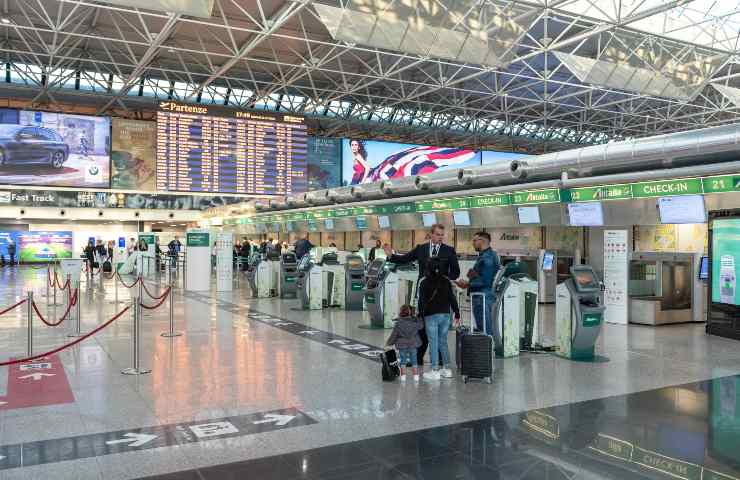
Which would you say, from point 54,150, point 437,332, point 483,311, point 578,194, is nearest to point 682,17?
point 578,194

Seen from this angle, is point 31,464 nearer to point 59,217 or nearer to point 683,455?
point 683,455

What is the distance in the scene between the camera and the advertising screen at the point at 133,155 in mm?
27797

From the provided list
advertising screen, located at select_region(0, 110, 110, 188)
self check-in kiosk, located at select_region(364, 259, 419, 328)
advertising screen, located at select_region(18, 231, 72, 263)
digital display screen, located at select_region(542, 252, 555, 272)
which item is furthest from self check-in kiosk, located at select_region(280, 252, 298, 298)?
advertising screen, located at select_region(18, 231, 72, 263)

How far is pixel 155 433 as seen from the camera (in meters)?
4.50

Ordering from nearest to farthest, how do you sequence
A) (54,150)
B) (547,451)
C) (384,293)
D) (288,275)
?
(547,451), (384,293), (288,275), (54,150)

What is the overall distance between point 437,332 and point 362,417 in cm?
178

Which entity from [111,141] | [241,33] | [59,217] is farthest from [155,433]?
[59,217]

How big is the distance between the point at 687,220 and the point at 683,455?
21.7ft

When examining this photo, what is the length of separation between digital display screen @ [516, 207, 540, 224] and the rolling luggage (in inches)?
265

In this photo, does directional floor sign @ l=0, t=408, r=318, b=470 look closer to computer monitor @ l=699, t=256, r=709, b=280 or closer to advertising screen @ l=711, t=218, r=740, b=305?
advertising screen @ l=711, t=218, r=740, b=305

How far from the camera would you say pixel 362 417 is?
4.93 meters

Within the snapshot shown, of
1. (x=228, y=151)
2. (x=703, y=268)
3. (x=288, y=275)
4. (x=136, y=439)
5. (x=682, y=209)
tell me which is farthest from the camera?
(x=228, y=151)

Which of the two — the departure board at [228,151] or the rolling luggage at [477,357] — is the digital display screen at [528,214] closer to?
the rolling luggage at [477,357]

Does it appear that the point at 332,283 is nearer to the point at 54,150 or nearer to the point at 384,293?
the point at 384,293
